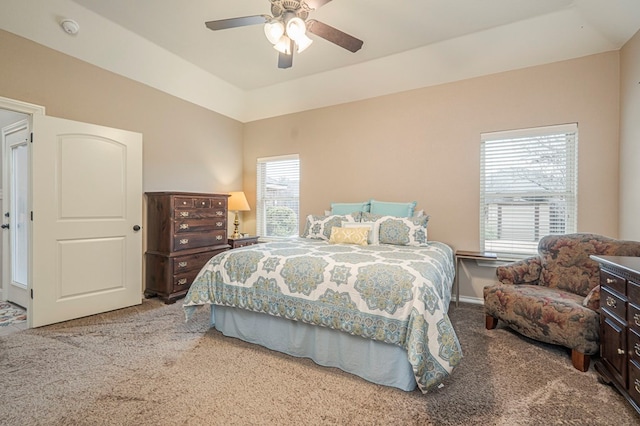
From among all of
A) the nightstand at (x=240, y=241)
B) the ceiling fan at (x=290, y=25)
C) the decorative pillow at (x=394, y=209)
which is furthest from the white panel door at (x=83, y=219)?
the decorative pillow at (x=394, y=209)

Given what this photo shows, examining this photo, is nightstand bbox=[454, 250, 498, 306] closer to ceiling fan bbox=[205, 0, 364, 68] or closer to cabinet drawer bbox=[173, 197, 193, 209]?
ceiling fan bbox=[205, 0, 364, 68]

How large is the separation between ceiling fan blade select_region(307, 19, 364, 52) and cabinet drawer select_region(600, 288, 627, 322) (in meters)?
2.48

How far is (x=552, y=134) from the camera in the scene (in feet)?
10.5

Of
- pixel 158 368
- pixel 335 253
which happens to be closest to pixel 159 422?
pixel 158 368

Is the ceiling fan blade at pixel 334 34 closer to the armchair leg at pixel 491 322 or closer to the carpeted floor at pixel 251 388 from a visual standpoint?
the carpeted floor at pixel 251 388

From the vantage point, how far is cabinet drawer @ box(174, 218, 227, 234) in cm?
360

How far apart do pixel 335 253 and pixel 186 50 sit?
10.5 feet

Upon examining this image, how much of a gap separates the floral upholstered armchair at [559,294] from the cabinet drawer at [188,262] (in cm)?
337

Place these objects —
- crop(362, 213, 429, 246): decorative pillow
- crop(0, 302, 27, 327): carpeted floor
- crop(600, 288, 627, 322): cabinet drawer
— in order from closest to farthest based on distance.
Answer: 1. crop(600, 288, 627, 322): cabinet drawer
2. crop(0, 302, 27, 327): carpeted floor
3. crop(362, 213, 429, 246): decorative pillow

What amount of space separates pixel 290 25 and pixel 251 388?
2.59 metres

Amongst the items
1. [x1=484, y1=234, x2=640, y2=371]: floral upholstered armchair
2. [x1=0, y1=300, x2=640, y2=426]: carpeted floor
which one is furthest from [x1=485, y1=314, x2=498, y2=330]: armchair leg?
[x1=0, y1=300, x2=640, y2=426]: carpeted floor

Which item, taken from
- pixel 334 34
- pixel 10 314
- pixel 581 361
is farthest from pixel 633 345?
pixel 10 314

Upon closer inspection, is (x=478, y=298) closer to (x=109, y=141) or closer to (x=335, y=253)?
(x=335, y=253)

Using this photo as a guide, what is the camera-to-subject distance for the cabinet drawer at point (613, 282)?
66.0 inches
